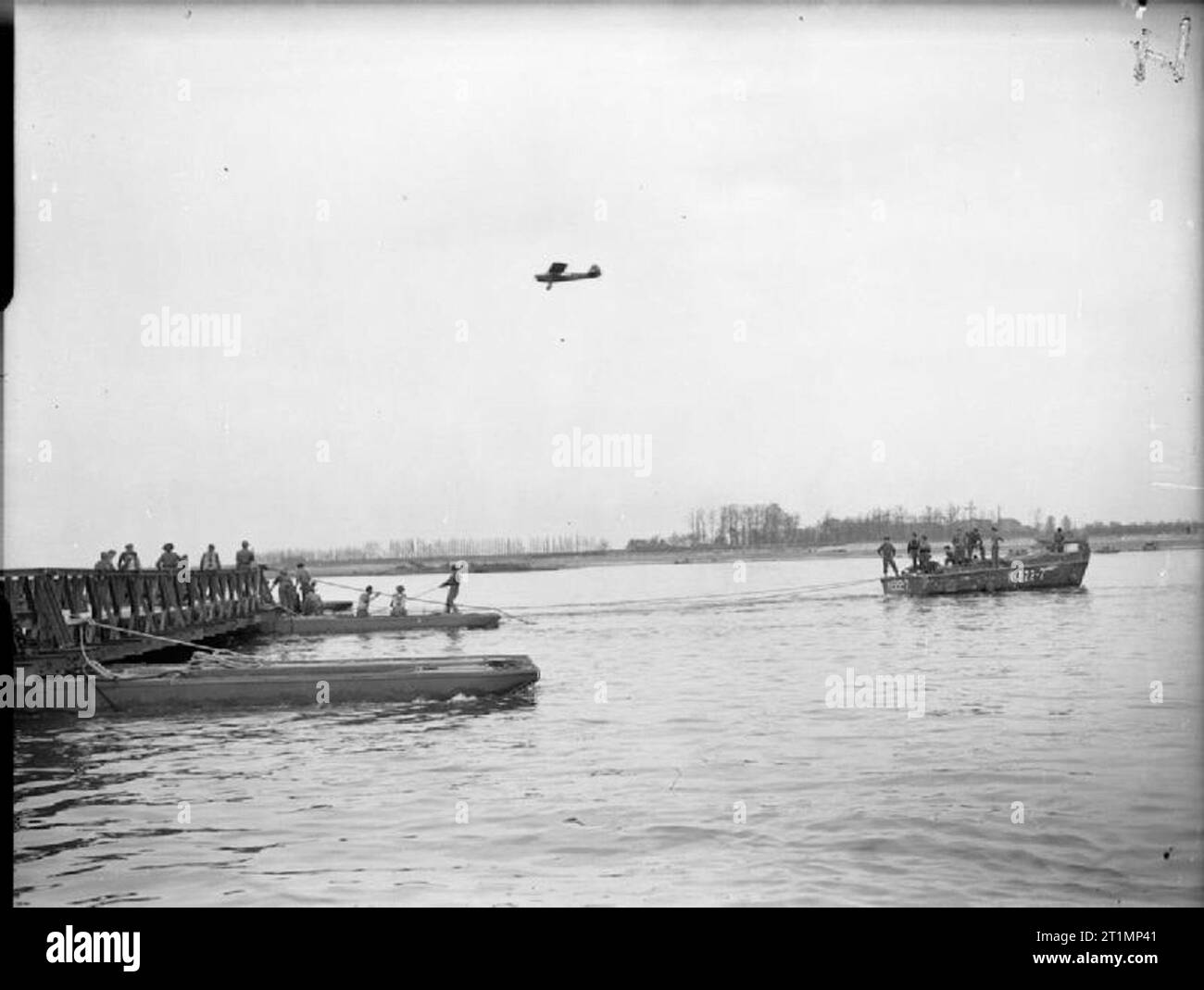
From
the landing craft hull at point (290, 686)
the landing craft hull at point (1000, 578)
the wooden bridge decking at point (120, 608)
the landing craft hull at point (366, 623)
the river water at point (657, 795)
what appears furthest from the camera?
the landing craft hull at point (1000, 578)

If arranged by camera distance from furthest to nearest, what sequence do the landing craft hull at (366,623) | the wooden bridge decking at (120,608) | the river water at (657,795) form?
the landing craft hull at (366,623) < the wooden bridge decking at (120,608) < the river water at (657,795)

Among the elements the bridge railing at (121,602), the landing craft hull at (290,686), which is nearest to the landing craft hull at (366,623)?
the bridge railing at (121,602)

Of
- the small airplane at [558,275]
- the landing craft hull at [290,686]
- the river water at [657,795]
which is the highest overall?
the small airplane at [558,275]

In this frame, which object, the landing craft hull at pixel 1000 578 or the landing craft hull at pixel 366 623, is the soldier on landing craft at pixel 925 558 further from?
the landing craft hull at pixel 366 623

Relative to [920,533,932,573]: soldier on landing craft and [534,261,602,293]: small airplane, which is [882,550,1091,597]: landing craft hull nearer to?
[920,533,932,573]: soldier on landing craft
